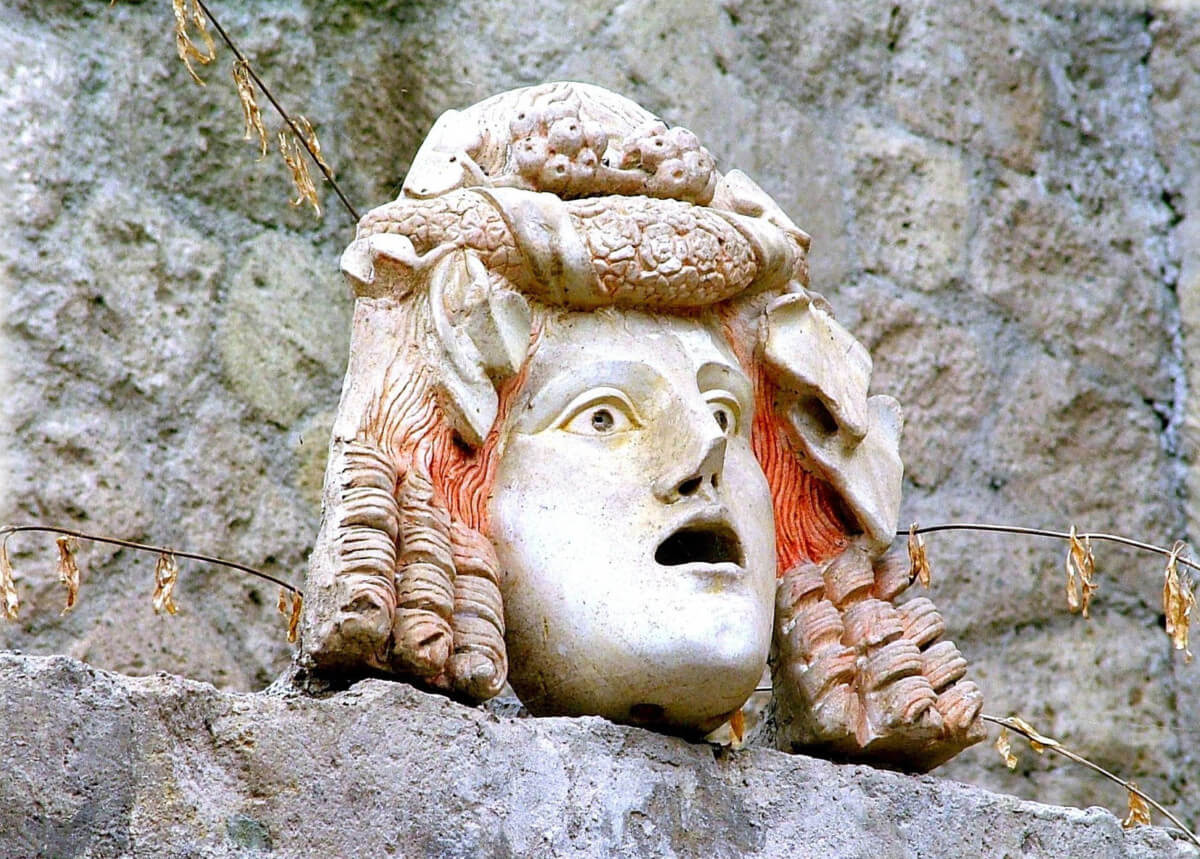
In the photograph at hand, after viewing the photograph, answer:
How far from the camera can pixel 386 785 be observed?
190 centimetres

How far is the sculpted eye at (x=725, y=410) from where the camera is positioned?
7.43ft

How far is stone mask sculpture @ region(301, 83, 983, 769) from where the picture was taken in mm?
2061

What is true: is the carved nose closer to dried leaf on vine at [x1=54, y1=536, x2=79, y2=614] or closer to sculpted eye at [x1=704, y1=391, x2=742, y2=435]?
sculpted eye at [x1=704, y1=391, x2=742, y2=435]

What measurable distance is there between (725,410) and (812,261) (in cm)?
118

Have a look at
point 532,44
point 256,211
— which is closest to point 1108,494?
point 532,44

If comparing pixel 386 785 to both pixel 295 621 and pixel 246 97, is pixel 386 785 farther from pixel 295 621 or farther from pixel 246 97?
pixel 246 97

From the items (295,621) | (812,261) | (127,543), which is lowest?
(812,261)

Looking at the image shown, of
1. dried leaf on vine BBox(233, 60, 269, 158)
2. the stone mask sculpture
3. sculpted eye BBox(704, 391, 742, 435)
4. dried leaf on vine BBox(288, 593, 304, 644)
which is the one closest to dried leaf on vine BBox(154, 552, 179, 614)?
dried leaf on vine BBox(288, 593, 304, 644)

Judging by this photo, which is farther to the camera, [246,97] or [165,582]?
[246,97]

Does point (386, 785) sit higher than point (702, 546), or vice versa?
point (386, 785)

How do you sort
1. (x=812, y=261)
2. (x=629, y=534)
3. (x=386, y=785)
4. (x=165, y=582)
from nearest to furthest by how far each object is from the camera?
1. (x=386, y=785)
2. (x=629, y=534)
3. (x=165, y=582)
4. (x=812, y=261)

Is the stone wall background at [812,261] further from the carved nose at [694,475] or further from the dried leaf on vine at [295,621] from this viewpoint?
the carved nose at [694,475]

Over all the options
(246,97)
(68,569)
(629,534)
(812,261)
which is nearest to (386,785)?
(629,534)

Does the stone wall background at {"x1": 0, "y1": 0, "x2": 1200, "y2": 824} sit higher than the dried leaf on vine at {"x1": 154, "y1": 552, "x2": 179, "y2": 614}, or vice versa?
the dried leaf on vine at {"x1": 154, "y1": 552, "x2": 179, "y2": 614}
